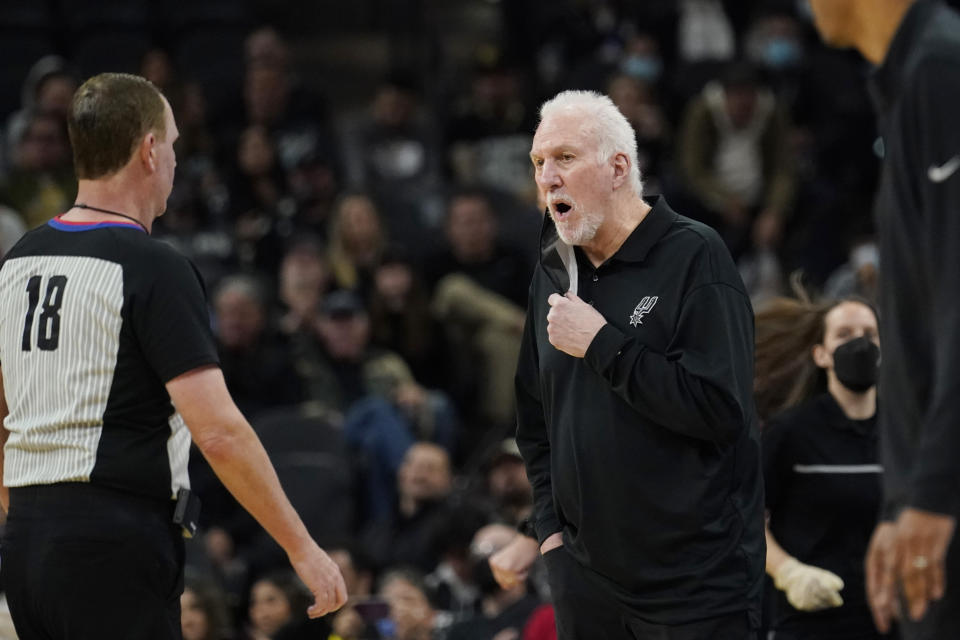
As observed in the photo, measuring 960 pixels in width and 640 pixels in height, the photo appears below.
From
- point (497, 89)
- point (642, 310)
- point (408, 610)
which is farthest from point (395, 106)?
point (642, 310)

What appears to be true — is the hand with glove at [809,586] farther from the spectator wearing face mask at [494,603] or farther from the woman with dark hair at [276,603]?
the woman with dark hair at [276,603]

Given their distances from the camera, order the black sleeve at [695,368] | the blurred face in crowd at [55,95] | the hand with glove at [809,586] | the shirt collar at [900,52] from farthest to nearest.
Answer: the blurred face in crowd at [55,95]
the hand with glove at [809,586]
the black sleeve at [695,368]
the shirt collar at [900,52]

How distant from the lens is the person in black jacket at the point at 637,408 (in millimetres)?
4090

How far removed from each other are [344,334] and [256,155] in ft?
7.58

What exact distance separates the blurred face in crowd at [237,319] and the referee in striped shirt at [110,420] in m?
5.61

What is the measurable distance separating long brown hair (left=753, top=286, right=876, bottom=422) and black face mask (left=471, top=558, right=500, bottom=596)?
7.11 feet

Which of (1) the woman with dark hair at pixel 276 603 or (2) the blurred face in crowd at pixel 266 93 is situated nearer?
(1) the woman with dark hair at pixel 276 603

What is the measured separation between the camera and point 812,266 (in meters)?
11.0

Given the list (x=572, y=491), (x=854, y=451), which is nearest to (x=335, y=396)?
(x=854, y=451)

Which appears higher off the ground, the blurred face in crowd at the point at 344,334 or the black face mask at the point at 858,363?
the black face mask at the point at 858,363

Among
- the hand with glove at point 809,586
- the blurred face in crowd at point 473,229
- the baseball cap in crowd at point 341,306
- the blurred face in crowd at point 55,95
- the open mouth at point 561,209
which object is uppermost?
the open mouth at point 561,209

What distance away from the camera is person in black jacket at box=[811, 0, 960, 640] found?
114 inches

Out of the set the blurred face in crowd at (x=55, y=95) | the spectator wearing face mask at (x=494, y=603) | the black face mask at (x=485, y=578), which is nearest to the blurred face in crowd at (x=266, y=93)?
the blurred face in crowd at (x=55, y=95)

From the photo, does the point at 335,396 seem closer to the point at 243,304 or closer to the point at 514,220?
the point at 243,304
